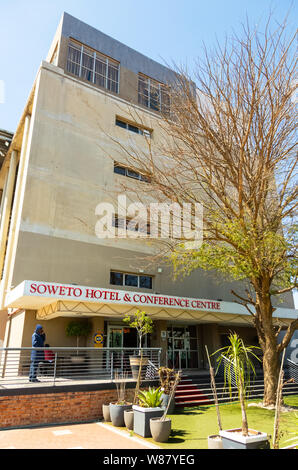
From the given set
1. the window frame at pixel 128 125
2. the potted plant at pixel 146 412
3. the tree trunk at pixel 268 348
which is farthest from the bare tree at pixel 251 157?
the window frame at pixel 128 125

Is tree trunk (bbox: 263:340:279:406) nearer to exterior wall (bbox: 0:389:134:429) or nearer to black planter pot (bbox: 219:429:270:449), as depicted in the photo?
exterior wall (bbox: 0:389:134:429)

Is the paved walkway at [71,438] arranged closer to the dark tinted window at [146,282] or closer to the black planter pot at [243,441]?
the black planter pot at [243,441]

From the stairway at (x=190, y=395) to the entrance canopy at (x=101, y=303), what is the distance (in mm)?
3547

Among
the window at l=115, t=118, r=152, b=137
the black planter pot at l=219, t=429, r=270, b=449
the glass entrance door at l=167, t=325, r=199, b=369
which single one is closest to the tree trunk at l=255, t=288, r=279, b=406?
the black planter pot at l=219, t=429, r=270, b=449

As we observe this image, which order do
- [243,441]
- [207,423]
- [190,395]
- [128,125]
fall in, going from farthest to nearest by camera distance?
[128,125] → [190,395] → [207,423] → [243,441]

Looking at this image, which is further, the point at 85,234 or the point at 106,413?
the point at 85,234

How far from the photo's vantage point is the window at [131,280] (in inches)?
676

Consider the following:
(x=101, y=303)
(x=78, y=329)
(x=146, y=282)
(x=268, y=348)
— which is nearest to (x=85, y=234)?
(x=101, y=303)

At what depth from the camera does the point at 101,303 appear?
13.7 meters

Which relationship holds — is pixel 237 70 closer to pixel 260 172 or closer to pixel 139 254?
pixel 260 172

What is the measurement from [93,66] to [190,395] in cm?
1997

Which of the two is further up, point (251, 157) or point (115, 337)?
point (251, 157)

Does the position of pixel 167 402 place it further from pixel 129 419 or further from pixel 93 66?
pixel 93 66

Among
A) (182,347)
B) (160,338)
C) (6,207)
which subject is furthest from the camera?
(6,207)
